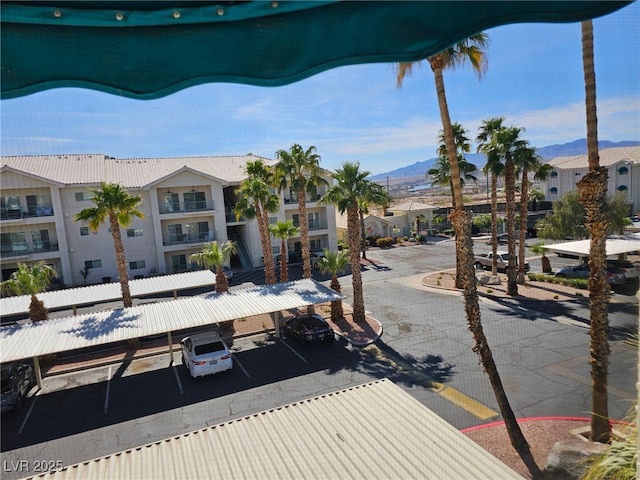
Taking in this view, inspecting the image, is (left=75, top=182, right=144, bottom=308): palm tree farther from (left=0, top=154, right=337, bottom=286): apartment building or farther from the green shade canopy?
the green shade canopy

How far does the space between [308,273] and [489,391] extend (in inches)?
403

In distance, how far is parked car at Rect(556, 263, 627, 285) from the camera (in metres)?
18.7

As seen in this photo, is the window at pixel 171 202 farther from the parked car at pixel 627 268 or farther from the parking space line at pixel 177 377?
the parked car at pixel 627 268

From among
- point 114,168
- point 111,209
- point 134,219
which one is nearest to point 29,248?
point 134,219

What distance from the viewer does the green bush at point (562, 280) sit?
1970 cm

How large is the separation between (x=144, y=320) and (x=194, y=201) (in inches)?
643

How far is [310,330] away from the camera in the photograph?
1450 centimetres

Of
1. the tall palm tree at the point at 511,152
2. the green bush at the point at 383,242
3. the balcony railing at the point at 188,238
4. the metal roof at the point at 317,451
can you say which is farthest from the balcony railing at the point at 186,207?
the metal roof at the point at 317,451

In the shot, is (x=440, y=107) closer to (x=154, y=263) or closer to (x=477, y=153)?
(x=477, y=153)

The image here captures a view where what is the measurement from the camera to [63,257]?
25.8 meters

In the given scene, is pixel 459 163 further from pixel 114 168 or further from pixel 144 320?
pixel 114 168

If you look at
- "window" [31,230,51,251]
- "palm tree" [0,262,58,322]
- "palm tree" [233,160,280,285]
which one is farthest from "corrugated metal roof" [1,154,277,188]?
"palm tree" [0,262,58,322]

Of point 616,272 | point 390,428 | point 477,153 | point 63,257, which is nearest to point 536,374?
point 390,428

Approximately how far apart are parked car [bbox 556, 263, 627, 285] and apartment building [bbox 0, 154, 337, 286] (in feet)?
47.8
